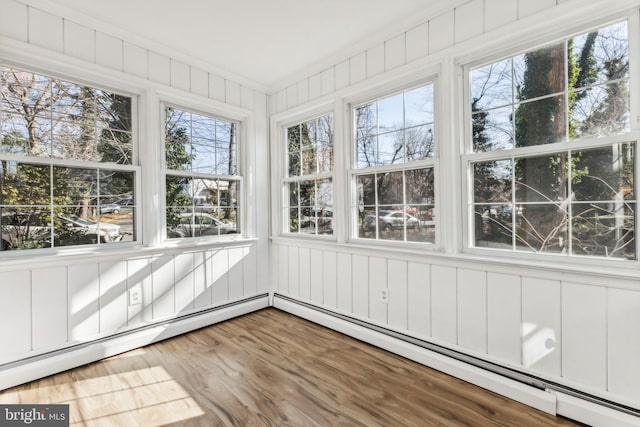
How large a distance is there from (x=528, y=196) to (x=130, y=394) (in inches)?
112

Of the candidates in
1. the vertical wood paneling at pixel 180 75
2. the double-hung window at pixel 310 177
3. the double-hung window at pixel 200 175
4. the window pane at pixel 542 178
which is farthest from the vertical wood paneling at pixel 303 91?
the window pane at pixel 542 178

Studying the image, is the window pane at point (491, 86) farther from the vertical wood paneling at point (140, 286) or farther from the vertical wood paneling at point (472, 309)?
the vertical wood paneling at point (140, 286)

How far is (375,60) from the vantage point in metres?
2.65

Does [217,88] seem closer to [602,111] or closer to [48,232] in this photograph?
[48,232]

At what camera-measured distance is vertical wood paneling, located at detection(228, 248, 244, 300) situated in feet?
11.0

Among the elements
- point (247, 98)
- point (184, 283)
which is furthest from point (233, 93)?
point (184, 283)

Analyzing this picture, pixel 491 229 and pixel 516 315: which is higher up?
pixel 491 229

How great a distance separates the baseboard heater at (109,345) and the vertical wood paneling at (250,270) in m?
0.13

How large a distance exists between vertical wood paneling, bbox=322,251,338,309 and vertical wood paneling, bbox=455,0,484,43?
2.06 m

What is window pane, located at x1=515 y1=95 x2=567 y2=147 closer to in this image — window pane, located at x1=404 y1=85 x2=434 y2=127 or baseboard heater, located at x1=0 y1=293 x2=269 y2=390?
window pane, located at x1=404 y1=85 x2=434 y2=127

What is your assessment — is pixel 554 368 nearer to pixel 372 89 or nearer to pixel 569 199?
pixel 569 199

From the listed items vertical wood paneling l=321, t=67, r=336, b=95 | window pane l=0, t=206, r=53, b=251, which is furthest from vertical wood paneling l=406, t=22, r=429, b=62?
window pane l=0, t=206, r=53, b=251

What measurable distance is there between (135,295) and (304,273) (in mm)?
1589

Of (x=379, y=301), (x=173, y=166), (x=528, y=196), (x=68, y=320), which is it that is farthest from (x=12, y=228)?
(x=528, y=196)
